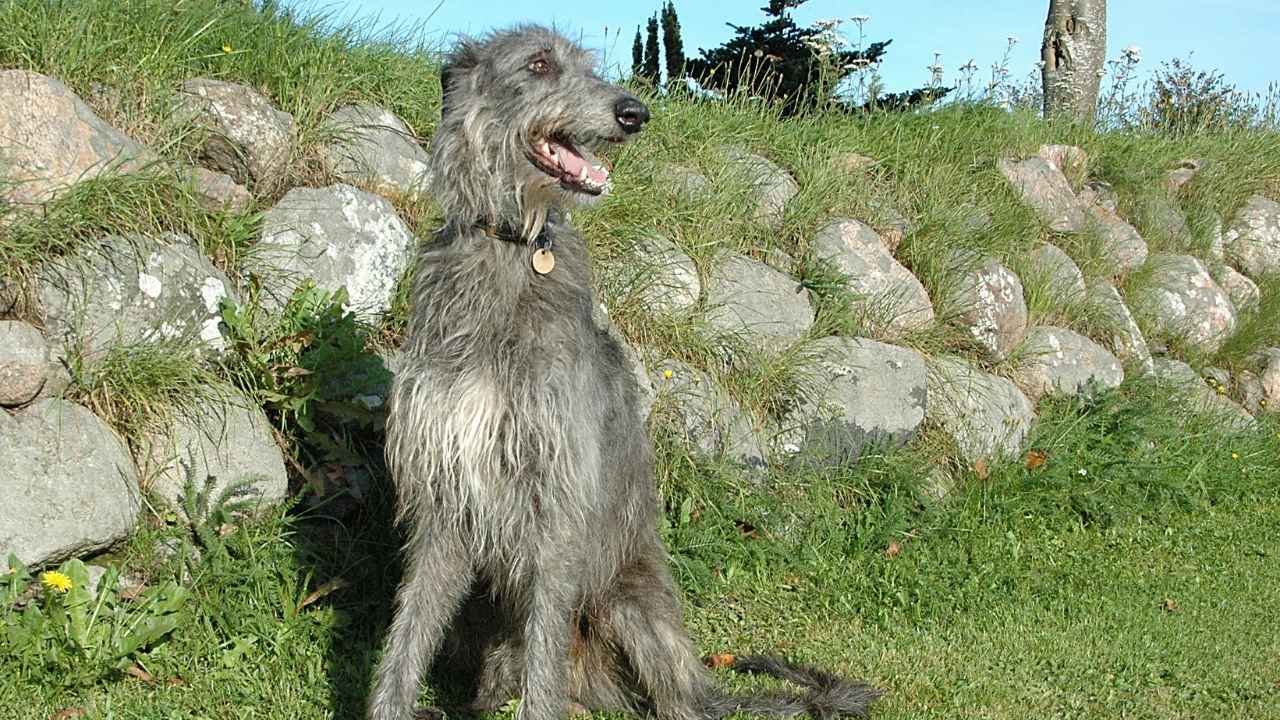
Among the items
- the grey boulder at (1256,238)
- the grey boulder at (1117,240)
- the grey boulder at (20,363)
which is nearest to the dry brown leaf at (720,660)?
the grey boulder at (20,363)

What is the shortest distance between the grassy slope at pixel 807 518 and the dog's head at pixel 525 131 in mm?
1679

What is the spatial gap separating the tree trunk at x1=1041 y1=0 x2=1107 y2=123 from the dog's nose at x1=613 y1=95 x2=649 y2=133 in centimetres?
912

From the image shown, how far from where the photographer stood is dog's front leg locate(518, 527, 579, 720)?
4035mm

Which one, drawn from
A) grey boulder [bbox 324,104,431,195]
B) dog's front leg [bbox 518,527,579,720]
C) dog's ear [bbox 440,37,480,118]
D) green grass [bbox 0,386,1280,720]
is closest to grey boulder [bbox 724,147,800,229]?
green grass [bbox 0,386,1280,720]

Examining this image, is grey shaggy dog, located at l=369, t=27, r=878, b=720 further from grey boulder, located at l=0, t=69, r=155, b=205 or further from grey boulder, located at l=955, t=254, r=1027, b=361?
grey boulder, located at l=955, t=254, r=1027, b=361

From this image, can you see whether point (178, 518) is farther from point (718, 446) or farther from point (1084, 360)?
point (1084, 360)

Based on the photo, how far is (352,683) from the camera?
16.1 ft

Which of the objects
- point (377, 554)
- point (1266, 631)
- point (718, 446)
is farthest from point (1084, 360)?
point (377, 554)

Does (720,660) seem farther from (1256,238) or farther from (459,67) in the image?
(1256,238)

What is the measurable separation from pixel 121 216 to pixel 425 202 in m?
1.68

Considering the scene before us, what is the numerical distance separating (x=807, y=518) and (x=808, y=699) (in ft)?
6.36

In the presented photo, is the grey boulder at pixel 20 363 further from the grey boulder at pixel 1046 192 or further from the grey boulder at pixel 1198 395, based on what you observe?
the grey boulder at pixel 1198 395

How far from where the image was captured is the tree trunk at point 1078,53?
12.1 meters

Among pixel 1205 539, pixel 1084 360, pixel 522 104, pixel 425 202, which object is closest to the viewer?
pixel 522 104
